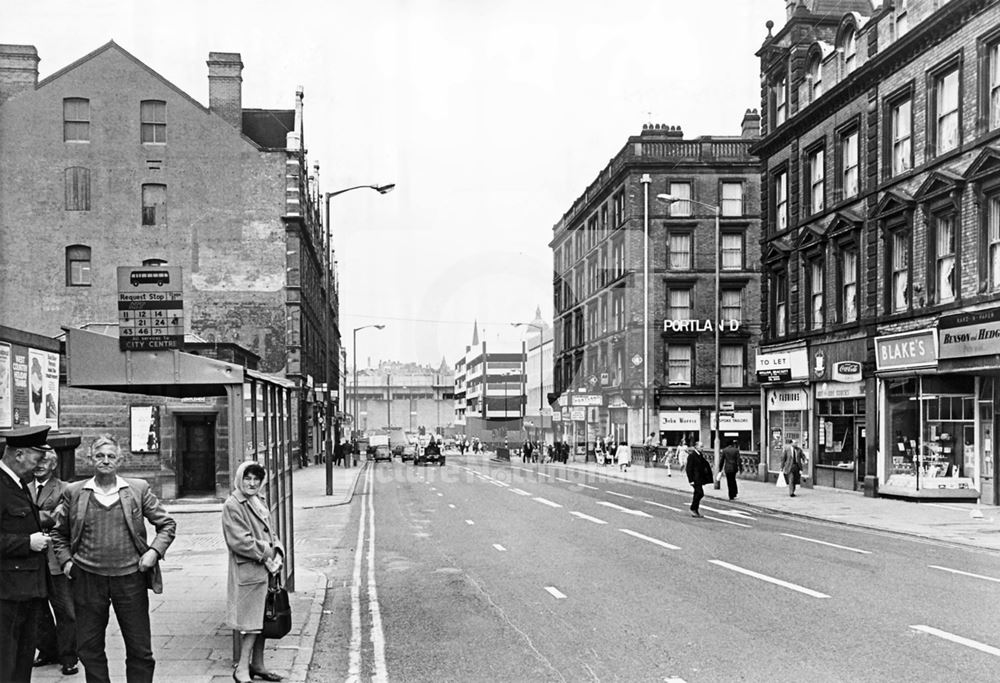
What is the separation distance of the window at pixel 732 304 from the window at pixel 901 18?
99.3ft

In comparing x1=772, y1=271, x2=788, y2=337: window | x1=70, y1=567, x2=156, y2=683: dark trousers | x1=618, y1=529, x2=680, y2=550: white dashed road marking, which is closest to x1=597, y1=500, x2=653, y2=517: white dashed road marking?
x1=618, y1=529, x2=680, y2=550: white dashed road marking

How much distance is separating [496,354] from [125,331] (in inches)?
5340

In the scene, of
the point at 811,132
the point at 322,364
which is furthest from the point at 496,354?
the point at 811,132

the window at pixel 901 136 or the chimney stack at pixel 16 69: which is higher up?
the chimney stack at pixel 16 69

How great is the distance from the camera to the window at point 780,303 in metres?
36.7

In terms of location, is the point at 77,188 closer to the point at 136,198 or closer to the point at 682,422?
the point at 136,198

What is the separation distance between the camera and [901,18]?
28.1 meters

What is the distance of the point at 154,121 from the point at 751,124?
1472 inches

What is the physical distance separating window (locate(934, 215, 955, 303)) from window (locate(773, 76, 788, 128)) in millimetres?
11648

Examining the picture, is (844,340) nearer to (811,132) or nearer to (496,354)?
(811,132)

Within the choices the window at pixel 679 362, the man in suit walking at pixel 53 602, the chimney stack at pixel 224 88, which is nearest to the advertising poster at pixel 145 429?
the chimney stack at pixel 224 88

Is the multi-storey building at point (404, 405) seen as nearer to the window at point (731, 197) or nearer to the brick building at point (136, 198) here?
the window at point (731, 197)

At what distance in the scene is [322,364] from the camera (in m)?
68.1

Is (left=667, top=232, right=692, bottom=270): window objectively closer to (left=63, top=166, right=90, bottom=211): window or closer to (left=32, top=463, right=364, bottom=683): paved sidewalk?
(left=63, top=166, right=90, bottom=211): window
